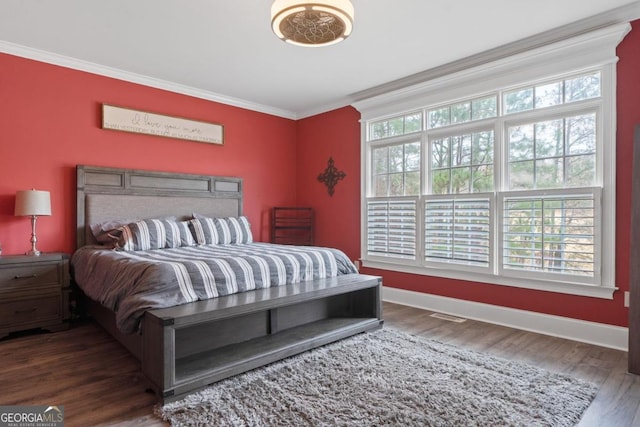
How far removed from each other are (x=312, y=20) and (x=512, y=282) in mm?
2890

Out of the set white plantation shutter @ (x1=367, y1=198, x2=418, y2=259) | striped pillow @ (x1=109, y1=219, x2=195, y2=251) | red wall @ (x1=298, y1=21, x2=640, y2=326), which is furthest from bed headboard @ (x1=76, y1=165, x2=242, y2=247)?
white plantation shutter @ (x1=367, y1=198, x2=418, y2=259)

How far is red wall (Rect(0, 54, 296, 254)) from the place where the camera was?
11.2 feet

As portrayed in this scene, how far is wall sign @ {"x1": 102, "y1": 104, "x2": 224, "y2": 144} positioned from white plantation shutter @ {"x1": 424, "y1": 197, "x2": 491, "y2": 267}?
114 inches

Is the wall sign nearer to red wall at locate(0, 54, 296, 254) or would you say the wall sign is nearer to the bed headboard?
red wall at locate(0, 54, 296, 254)

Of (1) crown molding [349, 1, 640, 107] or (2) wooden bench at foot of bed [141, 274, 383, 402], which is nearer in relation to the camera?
(2) wooden bench at foot of bed [141, 274, 383, 402]

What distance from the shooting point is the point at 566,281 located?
10.2 ft

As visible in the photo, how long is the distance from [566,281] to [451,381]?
160cm

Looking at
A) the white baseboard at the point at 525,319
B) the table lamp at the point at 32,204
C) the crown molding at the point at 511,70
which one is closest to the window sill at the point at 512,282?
the white baseboard at the point at 525,319

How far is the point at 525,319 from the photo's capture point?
337 centimetres

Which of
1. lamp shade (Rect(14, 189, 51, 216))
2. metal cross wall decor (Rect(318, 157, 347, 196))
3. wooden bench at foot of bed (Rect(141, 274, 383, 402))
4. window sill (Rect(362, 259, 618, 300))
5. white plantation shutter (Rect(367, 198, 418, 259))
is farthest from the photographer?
metal cross wall decor (Rect(318, 157, 347, 196))

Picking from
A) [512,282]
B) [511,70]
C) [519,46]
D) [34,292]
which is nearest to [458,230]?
[512,282]

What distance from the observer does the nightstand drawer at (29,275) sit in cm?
303

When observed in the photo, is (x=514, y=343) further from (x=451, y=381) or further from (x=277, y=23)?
(x=277, y=23)

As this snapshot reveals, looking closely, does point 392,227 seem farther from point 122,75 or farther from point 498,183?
point 122,75
